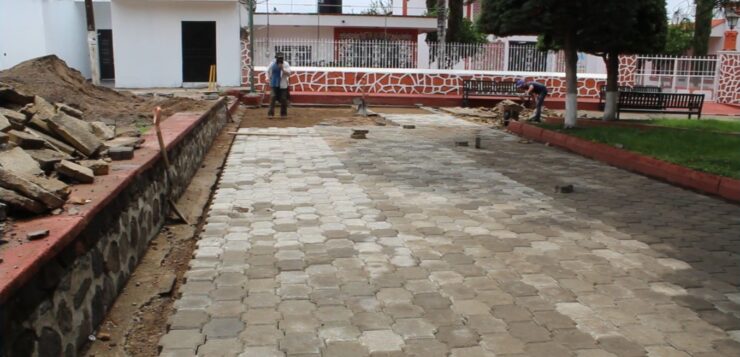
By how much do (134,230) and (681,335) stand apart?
3584 mm

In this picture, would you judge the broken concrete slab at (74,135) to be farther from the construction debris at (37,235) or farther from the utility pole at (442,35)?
the utility pole at (442,35)

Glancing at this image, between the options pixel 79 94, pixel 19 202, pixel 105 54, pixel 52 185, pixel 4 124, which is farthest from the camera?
pixel 105 54

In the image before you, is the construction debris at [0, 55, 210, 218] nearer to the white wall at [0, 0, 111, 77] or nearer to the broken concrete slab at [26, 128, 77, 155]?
the broken concrete slab at [26, 128, 77, 155]

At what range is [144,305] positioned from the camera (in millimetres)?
4051

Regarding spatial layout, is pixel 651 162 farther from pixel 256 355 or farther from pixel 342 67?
pixel 342 67

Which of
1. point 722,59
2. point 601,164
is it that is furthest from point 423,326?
point 722,59

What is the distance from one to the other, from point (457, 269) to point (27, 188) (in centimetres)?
280

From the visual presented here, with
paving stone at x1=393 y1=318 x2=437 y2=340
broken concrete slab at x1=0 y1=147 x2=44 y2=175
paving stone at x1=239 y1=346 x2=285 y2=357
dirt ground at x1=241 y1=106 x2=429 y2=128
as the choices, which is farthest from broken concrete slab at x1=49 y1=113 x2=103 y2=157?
dirt ground at x1=241 y1=106 x2=429 y2=128

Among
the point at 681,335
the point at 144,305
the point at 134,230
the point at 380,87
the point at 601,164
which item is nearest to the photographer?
the point at 681,335

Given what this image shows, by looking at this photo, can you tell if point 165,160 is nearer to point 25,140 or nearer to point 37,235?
point 25,140

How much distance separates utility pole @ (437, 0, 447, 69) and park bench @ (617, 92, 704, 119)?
7.67 m

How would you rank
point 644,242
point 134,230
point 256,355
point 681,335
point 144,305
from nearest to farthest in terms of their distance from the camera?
1. point 256,355
2. point 681,335
3. point 144,305
4. point 134,230
5. point 644,242

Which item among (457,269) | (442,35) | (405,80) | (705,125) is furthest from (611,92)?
(457,269)

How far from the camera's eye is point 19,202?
338 cm
